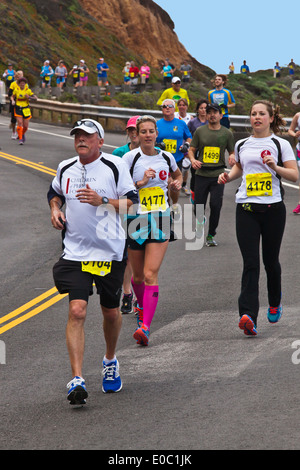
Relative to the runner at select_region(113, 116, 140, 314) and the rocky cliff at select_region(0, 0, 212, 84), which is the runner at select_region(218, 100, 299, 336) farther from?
the rocky cliff at select_region(0, 0, 212, 84)

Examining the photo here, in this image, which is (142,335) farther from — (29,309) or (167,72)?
(167,72)

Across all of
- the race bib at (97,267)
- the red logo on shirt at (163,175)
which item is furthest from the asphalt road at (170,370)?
the red logo on shirt at (163,175)

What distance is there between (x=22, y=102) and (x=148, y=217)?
19548 mm

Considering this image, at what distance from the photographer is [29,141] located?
29828mm

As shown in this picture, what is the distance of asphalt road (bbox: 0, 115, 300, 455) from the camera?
5949 millimetres

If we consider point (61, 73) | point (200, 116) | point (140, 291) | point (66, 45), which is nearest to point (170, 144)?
point (200, 116)

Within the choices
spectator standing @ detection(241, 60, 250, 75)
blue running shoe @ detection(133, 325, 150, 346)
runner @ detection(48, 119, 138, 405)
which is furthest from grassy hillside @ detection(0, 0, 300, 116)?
runner @ detection(48, 119, 138, 405)

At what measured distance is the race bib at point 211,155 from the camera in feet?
44.8

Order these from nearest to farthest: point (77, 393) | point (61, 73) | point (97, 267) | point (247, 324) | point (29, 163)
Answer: point (77, 393), point (97, 267), point (247, 324), point (29, 163), point (61, 73)

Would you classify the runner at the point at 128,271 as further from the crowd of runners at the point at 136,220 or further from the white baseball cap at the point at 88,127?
the white baseball cap at the point at 88,127

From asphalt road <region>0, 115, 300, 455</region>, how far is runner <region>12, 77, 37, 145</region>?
14231 mm

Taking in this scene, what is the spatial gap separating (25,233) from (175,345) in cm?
795

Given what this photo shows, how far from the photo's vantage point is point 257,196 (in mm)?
8539

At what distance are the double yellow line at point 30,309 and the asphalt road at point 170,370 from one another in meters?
0.01
